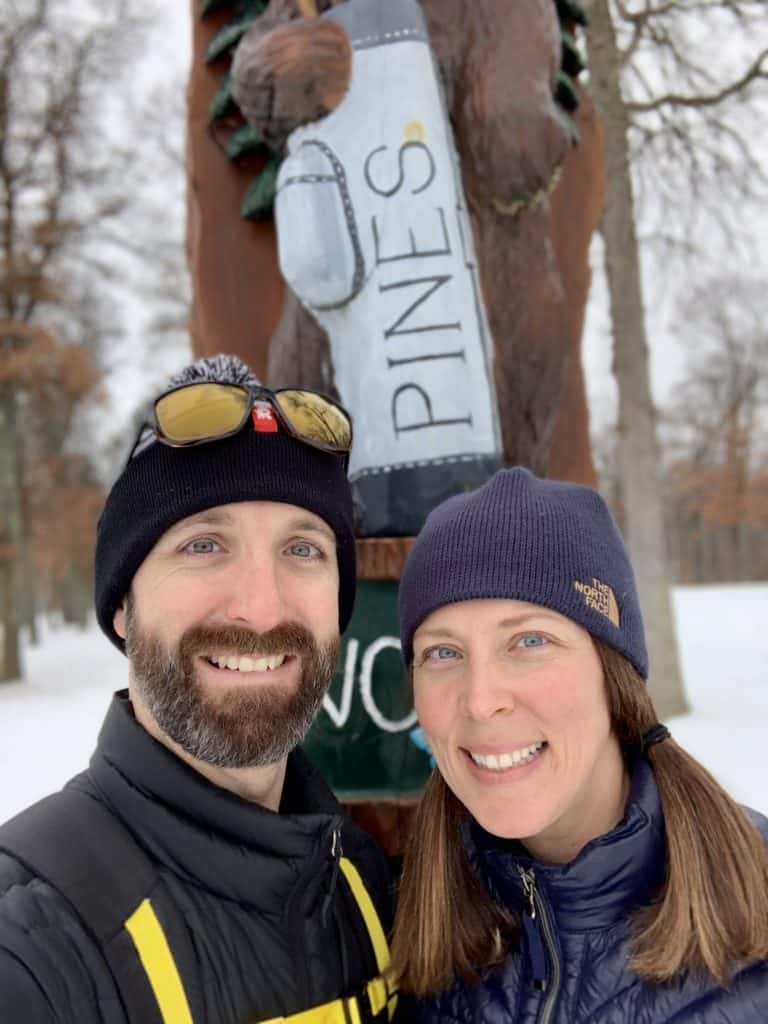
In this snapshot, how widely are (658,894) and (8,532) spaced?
10.9 m

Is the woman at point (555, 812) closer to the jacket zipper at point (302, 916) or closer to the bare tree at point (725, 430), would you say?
the jacket zipper at point (302, 916)

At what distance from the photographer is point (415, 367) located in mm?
2092

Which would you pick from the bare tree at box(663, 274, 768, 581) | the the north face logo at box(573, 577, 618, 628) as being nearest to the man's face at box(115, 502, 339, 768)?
the the north face logo at box(573, 577, 618, 628)

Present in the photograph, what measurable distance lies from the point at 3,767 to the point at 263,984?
5.49m

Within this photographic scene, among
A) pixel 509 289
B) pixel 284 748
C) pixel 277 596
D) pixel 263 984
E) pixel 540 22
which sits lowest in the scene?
pixel 263 984

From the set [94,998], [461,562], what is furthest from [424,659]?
[94,998]

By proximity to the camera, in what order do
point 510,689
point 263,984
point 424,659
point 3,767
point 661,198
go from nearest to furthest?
point 263,984 → point 510,689 → point 424,659 → point 3,767 → point 661,198

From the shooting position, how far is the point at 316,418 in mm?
1583

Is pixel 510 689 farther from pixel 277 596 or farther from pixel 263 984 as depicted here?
pixel 263 984

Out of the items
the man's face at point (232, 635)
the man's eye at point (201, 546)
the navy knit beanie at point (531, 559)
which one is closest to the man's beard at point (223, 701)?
the man's face at point (232, 635)

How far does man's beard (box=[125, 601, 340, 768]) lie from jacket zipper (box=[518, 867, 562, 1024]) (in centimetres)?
40

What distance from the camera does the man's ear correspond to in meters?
1.53

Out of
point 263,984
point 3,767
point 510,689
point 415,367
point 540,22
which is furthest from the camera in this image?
point 3,767

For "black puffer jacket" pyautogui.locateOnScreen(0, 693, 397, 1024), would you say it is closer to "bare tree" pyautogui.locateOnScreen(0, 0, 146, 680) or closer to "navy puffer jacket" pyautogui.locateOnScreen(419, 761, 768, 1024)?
"navy puffer jacket" pyautogui.locateOnScreen(419, 761, 768, 1024)
